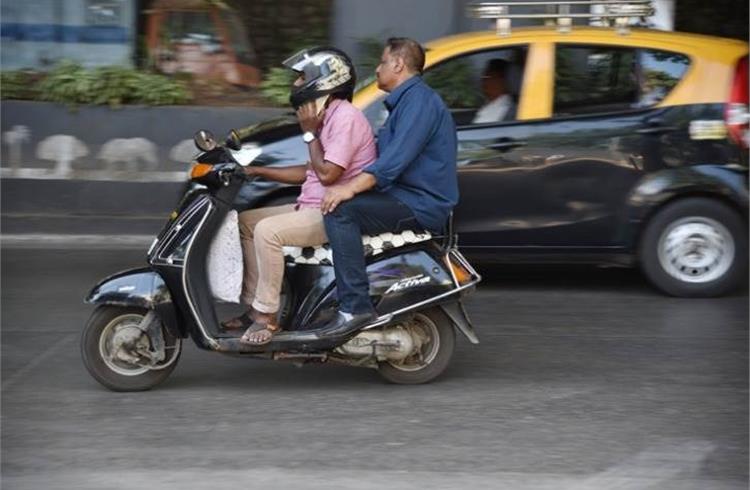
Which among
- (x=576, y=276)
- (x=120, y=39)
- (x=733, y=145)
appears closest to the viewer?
(x=733, y=145)

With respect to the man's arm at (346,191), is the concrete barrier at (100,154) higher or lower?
lower

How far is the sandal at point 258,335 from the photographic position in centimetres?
629

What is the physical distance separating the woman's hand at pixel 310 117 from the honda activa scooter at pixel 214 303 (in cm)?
37

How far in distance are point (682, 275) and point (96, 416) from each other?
4.21 metres

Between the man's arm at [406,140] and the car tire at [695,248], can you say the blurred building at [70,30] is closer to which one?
the car tire at [695,248]

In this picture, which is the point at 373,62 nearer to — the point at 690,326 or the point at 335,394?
the point at 690,326

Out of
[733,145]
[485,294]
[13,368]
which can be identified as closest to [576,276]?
[485,294]

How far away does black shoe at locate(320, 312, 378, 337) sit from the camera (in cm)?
630

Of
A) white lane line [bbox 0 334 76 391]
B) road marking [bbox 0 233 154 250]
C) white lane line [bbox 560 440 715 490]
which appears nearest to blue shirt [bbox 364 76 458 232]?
white lane line [bbox 560 440 715 490]

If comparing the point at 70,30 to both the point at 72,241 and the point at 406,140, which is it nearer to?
the point at 72,241

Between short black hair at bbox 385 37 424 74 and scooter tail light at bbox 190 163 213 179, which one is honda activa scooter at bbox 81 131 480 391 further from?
short black hair at bbox 385 37 424 74

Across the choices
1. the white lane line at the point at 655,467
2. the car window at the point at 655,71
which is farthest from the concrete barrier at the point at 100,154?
the white lane line at the point at 655,467

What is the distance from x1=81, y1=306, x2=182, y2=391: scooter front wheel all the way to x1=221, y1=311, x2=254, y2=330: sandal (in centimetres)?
24

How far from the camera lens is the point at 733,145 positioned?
8.54 metres
